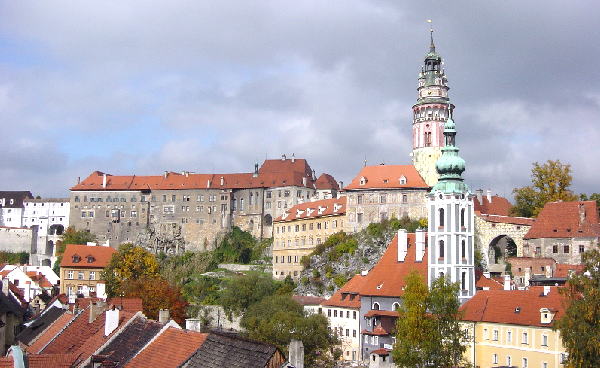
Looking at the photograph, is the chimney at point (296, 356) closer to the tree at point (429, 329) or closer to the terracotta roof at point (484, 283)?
the tree at point (429, 329)

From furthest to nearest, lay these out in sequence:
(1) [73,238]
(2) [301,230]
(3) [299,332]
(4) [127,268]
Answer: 1. (1) [73,238]
2. (2) [301,230]
3. (4) [127,268]
4. (3) [299,332]

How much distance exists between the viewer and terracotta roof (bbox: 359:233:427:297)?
183 feet

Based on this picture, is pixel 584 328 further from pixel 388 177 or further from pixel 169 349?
pixel 388 177

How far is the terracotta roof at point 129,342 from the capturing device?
2594 cm

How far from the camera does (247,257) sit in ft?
322

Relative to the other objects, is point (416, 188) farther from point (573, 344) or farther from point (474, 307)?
point (573, 344)

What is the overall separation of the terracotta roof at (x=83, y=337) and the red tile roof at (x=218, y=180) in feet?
225

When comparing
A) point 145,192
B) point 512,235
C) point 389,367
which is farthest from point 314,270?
point 145,192

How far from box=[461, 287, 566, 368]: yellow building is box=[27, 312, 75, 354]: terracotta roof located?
71.1 ft

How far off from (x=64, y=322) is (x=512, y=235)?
46131 mm

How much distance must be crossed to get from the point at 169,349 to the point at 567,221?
49.1m

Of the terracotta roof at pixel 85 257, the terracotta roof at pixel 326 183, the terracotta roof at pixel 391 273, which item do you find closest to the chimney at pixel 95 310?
the terracotta roof at pixel 391 273

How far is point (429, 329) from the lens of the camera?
39.7 m

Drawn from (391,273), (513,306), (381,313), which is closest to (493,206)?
(391,273)
